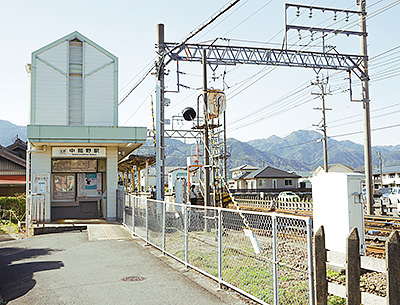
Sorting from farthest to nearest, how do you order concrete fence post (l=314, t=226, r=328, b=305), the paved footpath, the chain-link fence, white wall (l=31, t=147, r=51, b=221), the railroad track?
white wall (l=31, t=147, r=51, b=221), the railroad track, the paved footpath, the chain-link fence, concrete fence post (l=314, t=226, r=328, b=305)

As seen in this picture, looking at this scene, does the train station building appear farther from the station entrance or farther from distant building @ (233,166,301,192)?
distant building @ (233,166,301,192)

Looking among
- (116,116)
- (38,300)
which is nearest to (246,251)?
(38,300)

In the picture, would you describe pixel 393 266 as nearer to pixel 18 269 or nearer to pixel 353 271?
pixel 353 271

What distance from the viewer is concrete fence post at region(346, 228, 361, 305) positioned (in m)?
4.32

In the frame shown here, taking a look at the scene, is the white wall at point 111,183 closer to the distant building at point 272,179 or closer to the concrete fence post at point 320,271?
the concrete fence post at point 320,271

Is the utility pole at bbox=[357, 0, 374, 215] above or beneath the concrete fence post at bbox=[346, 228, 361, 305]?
above

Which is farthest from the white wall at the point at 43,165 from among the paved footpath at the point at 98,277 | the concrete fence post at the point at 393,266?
the concrete fence post at the point at 393,266

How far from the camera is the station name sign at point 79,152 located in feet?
60.8

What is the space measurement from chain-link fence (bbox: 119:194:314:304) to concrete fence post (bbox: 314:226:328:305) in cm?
10

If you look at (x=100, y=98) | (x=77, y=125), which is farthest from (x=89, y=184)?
(x=100, y=98)

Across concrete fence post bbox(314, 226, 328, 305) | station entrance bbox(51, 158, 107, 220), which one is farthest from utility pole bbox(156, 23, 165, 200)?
concrete fence post bbox(314, 226, 328, 305)

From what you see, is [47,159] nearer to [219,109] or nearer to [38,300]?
[219,109]

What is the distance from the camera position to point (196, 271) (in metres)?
8.63

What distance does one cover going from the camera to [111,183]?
62.8ft
